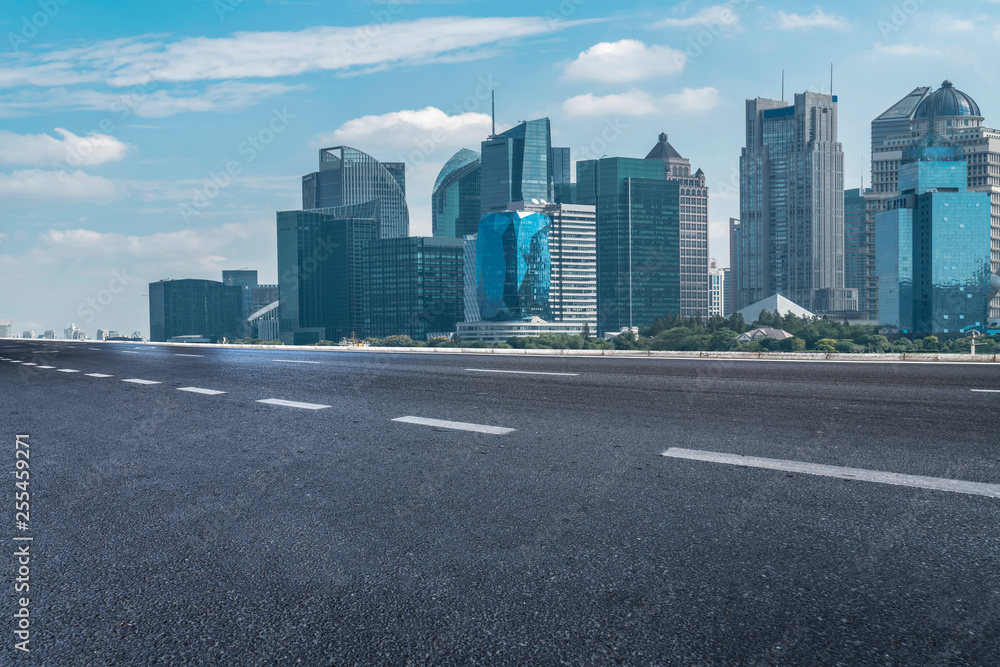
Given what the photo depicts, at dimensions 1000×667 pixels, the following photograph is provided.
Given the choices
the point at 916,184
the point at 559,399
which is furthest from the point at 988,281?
the point at 559,399

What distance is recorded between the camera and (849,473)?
4.07 meters

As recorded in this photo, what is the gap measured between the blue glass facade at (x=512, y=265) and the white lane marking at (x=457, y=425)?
18399 centimetres

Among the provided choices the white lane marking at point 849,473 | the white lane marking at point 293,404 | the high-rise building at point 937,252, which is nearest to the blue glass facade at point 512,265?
the high-rise building at point 937,252

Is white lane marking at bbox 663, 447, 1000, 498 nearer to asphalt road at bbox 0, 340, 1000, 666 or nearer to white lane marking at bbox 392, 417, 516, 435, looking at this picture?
asphalt road at bbox 0, 340, 1000, 666

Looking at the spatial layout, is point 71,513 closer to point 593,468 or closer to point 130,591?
point 130,591

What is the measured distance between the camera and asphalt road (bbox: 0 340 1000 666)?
2.13 m

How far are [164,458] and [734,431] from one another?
4407 mm

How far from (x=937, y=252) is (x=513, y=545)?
666 ft

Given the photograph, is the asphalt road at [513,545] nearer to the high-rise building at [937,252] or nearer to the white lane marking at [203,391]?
the white lane marking at [203,391]

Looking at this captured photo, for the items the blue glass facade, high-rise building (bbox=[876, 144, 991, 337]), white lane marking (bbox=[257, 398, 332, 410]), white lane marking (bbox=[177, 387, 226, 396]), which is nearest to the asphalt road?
white lane marking (bbox=[257, 398, 332, 410])

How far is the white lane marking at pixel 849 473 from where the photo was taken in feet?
12.1

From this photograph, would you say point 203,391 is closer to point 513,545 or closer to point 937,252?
point 513,545

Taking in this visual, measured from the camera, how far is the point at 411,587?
253 cm

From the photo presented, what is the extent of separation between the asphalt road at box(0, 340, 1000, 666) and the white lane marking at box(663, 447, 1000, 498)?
11 cm
